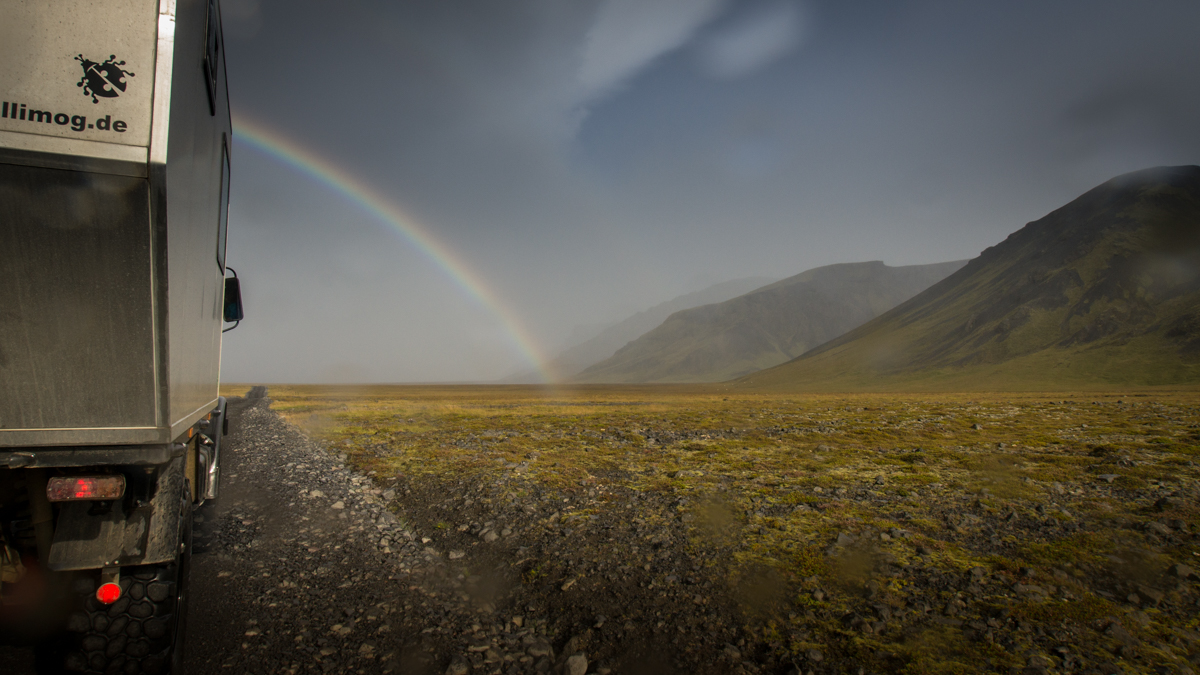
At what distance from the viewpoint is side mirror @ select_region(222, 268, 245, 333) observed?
11.8m

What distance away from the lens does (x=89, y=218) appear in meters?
4.32

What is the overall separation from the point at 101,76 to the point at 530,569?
8.19 metres

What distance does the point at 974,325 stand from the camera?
188125 millimetres

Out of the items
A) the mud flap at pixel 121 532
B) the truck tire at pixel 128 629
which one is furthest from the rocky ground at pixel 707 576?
the mud flap at pixel 121 532

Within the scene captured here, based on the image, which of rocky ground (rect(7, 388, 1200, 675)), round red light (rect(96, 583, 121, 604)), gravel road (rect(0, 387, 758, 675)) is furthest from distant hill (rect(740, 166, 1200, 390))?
round red light (rect(96, 583, 121, 604))

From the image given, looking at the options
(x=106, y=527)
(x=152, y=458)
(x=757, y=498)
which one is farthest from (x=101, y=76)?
(x=757, y=498)

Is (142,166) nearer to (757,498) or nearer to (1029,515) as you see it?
(757,498)

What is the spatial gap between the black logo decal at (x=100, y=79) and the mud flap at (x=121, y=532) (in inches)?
141

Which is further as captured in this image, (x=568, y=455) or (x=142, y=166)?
(x=568, y=455)

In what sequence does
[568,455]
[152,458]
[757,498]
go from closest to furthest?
[152,458]
[757,498]
[568,455]

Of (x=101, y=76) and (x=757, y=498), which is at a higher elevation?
(x=101, y=76)

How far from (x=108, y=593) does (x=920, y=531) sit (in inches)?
481

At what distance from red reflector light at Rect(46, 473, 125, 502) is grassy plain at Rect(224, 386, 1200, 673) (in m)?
5.85

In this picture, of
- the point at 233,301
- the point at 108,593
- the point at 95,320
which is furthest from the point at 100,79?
the point at 233,301
